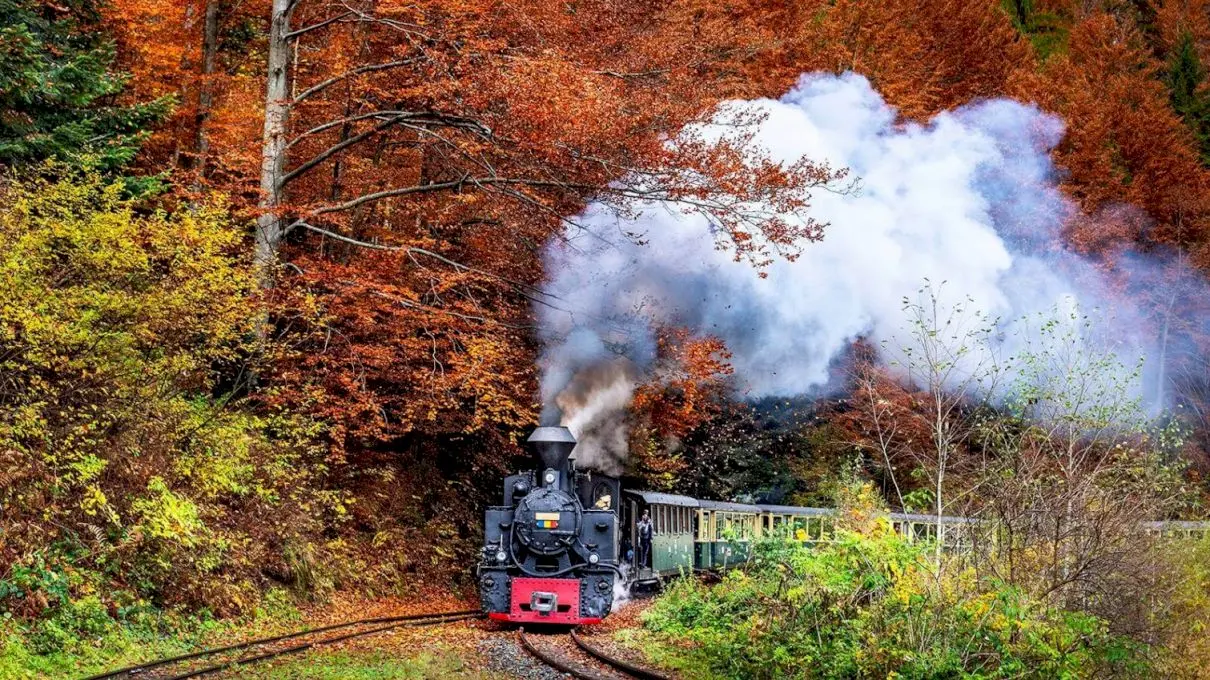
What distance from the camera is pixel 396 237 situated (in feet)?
74.1

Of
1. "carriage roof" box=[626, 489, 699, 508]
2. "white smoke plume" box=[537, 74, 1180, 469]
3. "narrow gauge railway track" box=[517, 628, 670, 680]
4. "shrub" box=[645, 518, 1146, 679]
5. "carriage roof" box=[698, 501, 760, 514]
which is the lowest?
"narrow gauge railway track" box=[517, 628, 670, 680]

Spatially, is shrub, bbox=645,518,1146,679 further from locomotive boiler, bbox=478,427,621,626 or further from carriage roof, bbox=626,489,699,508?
carriage roof, bbox=626,489,699,508

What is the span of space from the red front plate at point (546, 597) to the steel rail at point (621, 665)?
59.0 inches

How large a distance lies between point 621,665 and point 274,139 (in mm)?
11071

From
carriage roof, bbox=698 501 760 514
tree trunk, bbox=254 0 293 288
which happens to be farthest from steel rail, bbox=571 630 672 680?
carriage roof, bbox=698 501 760 514

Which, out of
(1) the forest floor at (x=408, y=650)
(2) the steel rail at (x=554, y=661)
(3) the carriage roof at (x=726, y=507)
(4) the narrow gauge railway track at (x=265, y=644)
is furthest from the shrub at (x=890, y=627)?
(3) the carriage roof at (x=726, y=507)

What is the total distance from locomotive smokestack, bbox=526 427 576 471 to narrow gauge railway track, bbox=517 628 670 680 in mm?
3002

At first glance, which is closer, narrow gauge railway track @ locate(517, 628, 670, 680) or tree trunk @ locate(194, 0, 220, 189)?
narrow gauge railway track @ locate(517, 628, 670, 680)

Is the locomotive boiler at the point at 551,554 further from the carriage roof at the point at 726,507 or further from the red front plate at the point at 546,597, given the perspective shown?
the carriage roof at the point at 726,507

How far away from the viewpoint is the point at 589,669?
43.3 ft

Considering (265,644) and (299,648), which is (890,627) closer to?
(299,648)

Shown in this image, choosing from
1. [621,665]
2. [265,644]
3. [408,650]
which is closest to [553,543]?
[408,650]

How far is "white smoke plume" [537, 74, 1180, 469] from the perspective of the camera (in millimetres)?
21625

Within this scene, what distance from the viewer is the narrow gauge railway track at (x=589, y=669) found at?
12.3 m
